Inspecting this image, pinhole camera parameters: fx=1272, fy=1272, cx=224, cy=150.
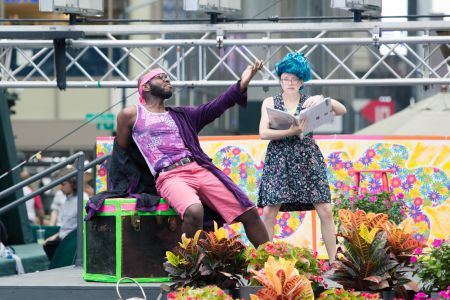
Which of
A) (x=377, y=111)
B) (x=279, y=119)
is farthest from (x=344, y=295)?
(x=377, y=111)

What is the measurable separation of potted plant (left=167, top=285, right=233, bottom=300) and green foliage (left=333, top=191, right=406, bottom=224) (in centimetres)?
491

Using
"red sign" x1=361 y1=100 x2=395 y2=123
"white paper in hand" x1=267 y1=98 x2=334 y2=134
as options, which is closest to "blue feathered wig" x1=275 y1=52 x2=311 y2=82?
"white paper in hand" x1=267 y1=98 x2=334 y2=134

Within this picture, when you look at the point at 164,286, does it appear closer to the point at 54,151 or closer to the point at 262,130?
the point at 262,130

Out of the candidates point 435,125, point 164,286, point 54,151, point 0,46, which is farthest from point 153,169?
point 54,151

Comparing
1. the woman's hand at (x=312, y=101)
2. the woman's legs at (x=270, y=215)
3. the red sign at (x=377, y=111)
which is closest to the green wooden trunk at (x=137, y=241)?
the woman's legs at (x=270, y=215)

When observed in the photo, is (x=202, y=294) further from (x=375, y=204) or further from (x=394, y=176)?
(x=394, y=176)

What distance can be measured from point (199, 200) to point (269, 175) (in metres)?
0.87

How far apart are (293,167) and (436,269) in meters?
2.43

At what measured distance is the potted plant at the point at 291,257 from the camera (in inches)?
255

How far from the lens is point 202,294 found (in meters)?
5.88

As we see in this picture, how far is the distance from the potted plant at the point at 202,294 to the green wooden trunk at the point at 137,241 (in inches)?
90.4

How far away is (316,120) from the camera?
27.7 feet

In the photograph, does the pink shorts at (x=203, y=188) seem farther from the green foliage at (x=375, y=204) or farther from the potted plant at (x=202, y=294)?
the green foliage at (x=375, y=204)

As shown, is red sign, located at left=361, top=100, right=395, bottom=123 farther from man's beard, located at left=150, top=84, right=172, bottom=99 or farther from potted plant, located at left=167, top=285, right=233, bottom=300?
potted plant, located at left=167, top=285, right=233, bottom=300
